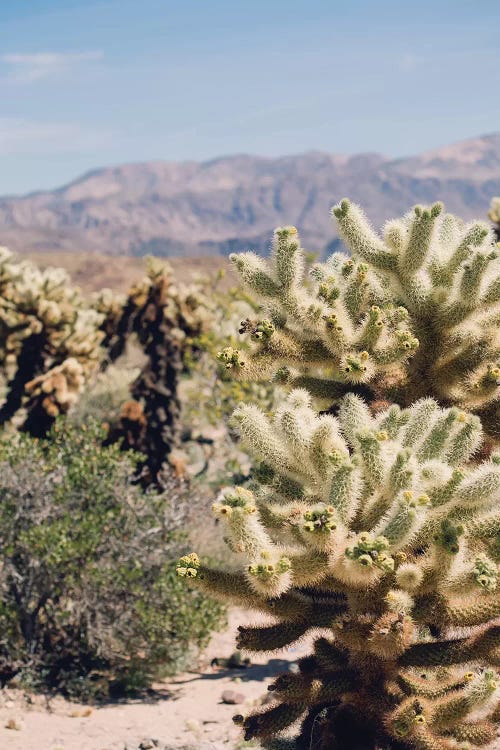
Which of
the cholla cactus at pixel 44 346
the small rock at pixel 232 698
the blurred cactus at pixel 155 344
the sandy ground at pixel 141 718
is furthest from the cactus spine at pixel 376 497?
the blurred cactus at pixel 155 344

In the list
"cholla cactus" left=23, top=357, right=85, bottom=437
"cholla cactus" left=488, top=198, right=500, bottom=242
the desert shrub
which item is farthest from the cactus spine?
"cholla cactus" left=488, top=198, right=500, bottom=242

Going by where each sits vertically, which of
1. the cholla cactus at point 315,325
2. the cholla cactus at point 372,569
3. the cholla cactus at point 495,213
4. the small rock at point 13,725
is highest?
the cholla cactus at point 495,213

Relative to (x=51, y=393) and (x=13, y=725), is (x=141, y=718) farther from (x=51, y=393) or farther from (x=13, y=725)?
(x=51, y=393)

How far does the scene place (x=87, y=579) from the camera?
31.4 feet

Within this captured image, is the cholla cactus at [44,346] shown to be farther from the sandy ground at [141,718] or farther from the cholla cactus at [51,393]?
the sandy ground at [141,718]

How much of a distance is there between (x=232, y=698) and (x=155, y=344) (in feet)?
25.5

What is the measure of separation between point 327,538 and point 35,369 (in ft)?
33.2

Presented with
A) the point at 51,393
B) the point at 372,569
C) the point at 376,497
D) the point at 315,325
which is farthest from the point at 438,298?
the point at 51,393

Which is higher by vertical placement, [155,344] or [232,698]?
[155,344]

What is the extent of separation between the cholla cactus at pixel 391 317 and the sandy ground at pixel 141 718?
397 cm

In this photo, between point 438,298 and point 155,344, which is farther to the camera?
point 155,344

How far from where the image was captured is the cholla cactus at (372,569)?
3.85 meters

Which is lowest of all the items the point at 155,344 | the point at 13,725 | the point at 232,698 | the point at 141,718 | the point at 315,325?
the point at 232,698

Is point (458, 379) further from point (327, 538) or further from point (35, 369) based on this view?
point (35, 369)
